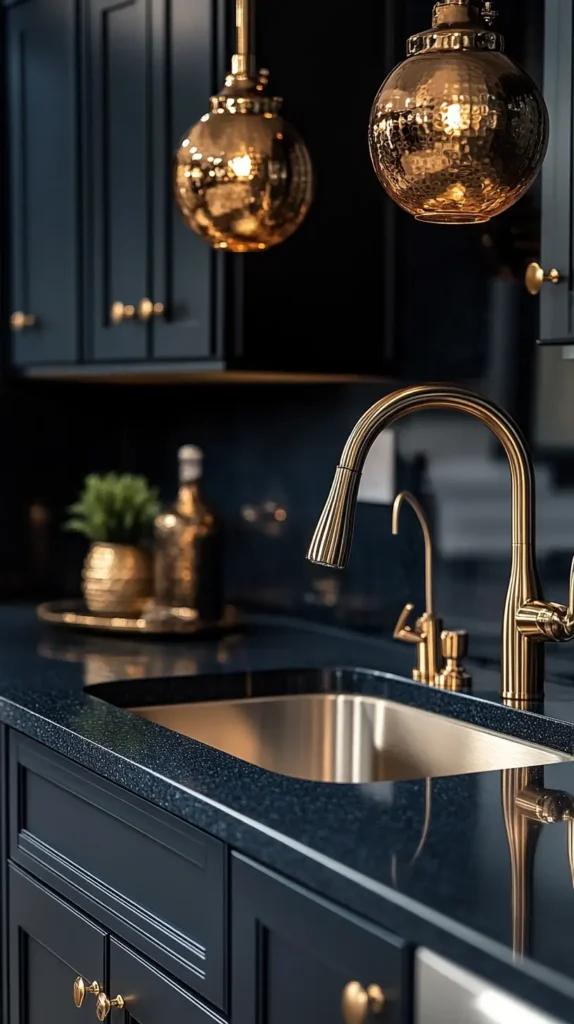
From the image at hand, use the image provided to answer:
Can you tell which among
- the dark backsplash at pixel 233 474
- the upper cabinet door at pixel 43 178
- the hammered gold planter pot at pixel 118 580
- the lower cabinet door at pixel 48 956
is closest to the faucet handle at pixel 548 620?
the dark backsplash at pixel 233 474

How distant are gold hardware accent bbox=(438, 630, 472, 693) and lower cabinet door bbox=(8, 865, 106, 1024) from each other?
23.2 inches

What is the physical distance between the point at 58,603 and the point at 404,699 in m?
0.93

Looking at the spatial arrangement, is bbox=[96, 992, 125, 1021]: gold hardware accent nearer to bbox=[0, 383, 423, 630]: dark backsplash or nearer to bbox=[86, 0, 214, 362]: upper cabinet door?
bbox=[0, 383, 423, 630]: dark backsplash

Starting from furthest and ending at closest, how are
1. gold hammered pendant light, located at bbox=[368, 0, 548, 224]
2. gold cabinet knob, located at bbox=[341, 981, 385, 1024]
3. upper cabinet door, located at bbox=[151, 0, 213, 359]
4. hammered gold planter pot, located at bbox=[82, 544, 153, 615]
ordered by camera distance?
hammered gold planter pot, located at bbox=[82, 544, 153, 615] < upper cabinet door, located at bbox=[151, 0, 213, 359] < gold hammered pendant light, located at bbox=[368, 0, 548, 224] < gold cabinet knob, located at bbox=[341, 981, 385, 1024]

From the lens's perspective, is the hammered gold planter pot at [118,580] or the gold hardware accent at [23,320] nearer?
the hammered gold planter pot at [118,580]

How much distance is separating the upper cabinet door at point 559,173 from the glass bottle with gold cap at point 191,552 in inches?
41.8

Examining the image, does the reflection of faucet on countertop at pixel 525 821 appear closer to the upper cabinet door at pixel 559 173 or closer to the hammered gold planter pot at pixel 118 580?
the upper cabinet door at pixel 559 173

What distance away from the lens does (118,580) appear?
2.66m

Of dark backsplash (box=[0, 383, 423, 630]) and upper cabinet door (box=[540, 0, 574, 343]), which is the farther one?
dark backsplash (box=[0, 383, 423, 630])

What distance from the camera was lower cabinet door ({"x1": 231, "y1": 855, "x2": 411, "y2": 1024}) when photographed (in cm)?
117

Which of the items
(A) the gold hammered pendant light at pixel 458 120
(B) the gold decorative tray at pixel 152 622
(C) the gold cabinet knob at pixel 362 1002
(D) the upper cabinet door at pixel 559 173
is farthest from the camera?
(B) the gold decorative tray at pixel 152 622

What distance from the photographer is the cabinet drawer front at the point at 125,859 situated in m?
1.46

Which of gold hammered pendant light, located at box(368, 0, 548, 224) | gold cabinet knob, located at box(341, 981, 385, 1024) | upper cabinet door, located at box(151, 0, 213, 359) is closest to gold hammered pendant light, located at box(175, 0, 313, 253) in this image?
gold hammered pendant light, located at box(368, 0, 548, 224)

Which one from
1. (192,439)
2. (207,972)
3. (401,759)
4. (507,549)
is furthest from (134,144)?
(207,972)
